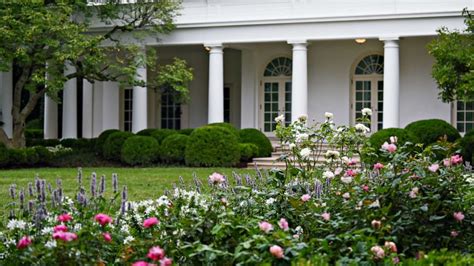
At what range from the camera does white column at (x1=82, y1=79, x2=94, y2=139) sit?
81.1 ft

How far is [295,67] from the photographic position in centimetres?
2150

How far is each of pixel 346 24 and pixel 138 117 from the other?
21.9 feet

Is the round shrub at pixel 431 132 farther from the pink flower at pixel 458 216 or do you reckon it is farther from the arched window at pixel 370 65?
the pink flower at pixel 458 216

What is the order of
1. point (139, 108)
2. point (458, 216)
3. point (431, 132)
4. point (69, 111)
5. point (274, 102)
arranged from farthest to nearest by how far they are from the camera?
1. point (274, 102)
2. point (69, 111)
3. point (139, 108)
4. point (431, 132)
5. point (458, 216)

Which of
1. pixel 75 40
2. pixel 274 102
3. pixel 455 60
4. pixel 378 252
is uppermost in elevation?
pixel 75 40

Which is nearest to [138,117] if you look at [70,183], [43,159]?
[43,159]

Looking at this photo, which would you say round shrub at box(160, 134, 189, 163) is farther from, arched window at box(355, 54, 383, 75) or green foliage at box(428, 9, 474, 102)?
green foliage at box(428, 9, 474, 102)

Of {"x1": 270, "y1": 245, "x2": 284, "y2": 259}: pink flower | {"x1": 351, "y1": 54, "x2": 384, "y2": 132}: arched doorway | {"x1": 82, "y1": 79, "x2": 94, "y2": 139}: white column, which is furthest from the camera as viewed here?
{"x1": 82, "y1": 79, "x2": 94, "y2": 139}: white column

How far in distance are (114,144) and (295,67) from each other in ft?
17.6

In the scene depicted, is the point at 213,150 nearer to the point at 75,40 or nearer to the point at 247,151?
the point at 247,151

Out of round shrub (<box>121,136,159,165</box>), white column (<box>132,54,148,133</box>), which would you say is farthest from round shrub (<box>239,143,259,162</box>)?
white column (<box>132,54,148,133</box>)

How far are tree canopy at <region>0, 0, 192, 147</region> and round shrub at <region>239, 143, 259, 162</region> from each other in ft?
7.99

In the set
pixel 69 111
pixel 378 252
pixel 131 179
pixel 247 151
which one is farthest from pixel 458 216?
pixel 69 111

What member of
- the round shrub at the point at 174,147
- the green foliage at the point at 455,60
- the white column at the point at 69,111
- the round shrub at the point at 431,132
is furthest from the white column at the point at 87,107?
the green foliage at the point at 455,60
